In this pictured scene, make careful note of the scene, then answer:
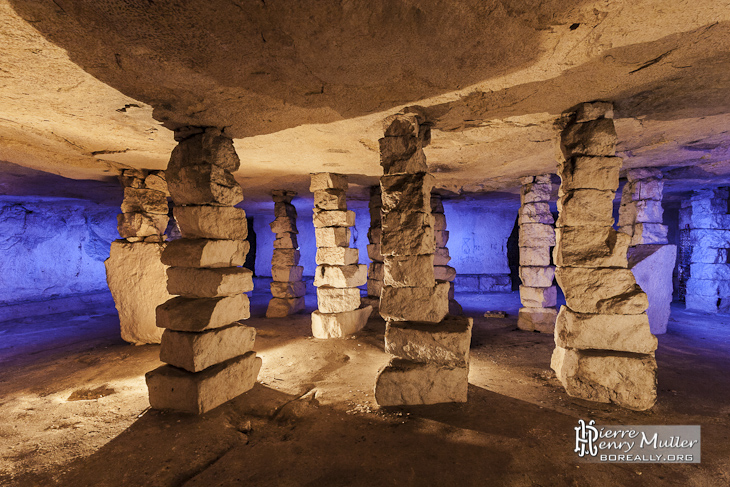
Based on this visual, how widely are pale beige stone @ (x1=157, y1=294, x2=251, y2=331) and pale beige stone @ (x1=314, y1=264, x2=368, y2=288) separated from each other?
10.5 feet

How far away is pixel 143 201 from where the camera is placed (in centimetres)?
678

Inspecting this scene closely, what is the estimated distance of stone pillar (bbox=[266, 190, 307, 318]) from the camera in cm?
945

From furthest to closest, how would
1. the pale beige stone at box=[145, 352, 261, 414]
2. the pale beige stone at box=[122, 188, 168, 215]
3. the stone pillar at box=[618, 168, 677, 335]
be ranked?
the stone pillar at box=[618, 168, 677, 335] → the pale beige stone at box=[122, 188, 168, 215] → the pale beige stone at box=[145, 352, 261, 414]

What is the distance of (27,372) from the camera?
5219 millimetres

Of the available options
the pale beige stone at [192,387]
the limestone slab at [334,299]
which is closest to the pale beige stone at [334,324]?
the limestone slab at [334,299]

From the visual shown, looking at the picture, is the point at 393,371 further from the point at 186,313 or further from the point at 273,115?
the point at 273,115

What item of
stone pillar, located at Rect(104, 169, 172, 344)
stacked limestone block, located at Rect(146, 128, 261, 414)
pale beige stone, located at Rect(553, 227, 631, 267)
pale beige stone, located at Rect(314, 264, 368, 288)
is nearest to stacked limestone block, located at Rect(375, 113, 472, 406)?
pale beige stone, located at Rect(553, 227, 631, 267)

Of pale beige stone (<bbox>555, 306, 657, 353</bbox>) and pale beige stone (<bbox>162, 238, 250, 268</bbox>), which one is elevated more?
pale beige stone (<bbox>162, 238, 250, 268</bbox>)

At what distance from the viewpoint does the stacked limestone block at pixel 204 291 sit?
374cm

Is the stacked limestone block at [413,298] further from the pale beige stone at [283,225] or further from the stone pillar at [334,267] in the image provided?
the pale beige stone at [283,225]

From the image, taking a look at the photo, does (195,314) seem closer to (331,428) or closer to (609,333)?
(331,428)

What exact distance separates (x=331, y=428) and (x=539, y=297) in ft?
19.5

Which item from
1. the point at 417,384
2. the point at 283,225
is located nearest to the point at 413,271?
the point at 417,384

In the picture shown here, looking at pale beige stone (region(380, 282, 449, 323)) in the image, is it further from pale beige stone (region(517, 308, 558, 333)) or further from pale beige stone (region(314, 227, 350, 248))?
pale beige stone (region(517, 308, 558, 333))
